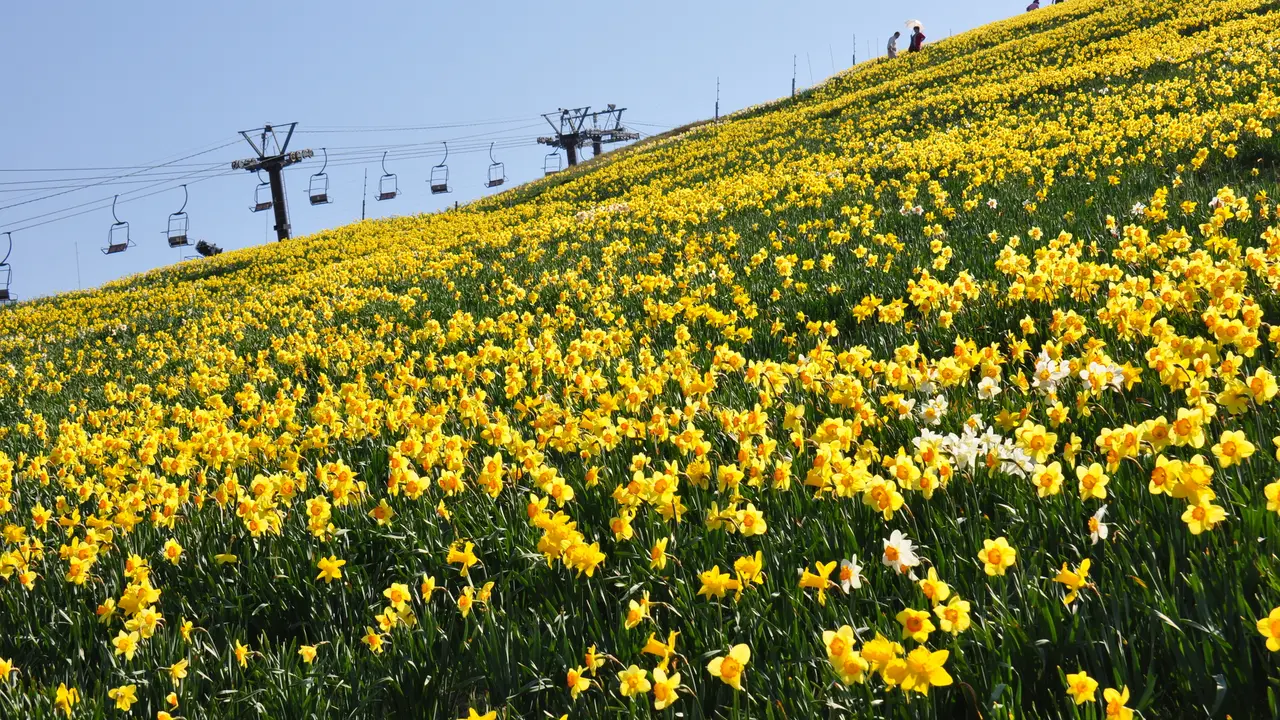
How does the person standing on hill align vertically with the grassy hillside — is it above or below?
above

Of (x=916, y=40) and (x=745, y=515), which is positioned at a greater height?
(x=916, y=40)

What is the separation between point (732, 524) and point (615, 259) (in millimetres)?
7962

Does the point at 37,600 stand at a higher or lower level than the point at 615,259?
lower

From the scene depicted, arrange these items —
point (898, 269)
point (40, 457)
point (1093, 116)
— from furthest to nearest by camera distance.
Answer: point (1093, 116)
point (898, 269)
point (40, 457)

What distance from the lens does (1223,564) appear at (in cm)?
171

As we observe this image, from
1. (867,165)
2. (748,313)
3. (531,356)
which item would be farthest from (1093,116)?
(531,356)

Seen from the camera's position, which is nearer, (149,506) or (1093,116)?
(149,506)

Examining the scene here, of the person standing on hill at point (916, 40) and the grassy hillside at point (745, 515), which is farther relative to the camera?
the person standing on hill at point (916, 40)

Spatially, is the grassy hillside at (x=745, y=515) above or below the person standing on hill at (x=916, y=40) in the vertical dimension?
below

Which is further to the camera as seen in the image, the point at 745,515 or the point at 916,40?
the point at 916,40

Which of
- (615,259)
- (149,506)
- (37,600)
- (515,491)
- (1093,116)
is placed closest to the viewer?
(37,600)

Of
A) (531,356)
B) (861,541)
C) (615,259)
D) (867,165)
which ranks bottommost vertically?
(861,541)

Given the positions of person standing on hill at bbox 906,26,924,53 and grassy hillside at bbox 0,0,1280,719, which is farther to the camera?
person standing on hill at bbox 906,26,924,53

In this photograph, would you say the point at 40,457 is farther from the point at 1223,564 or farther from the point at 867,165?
the point at 867,165
